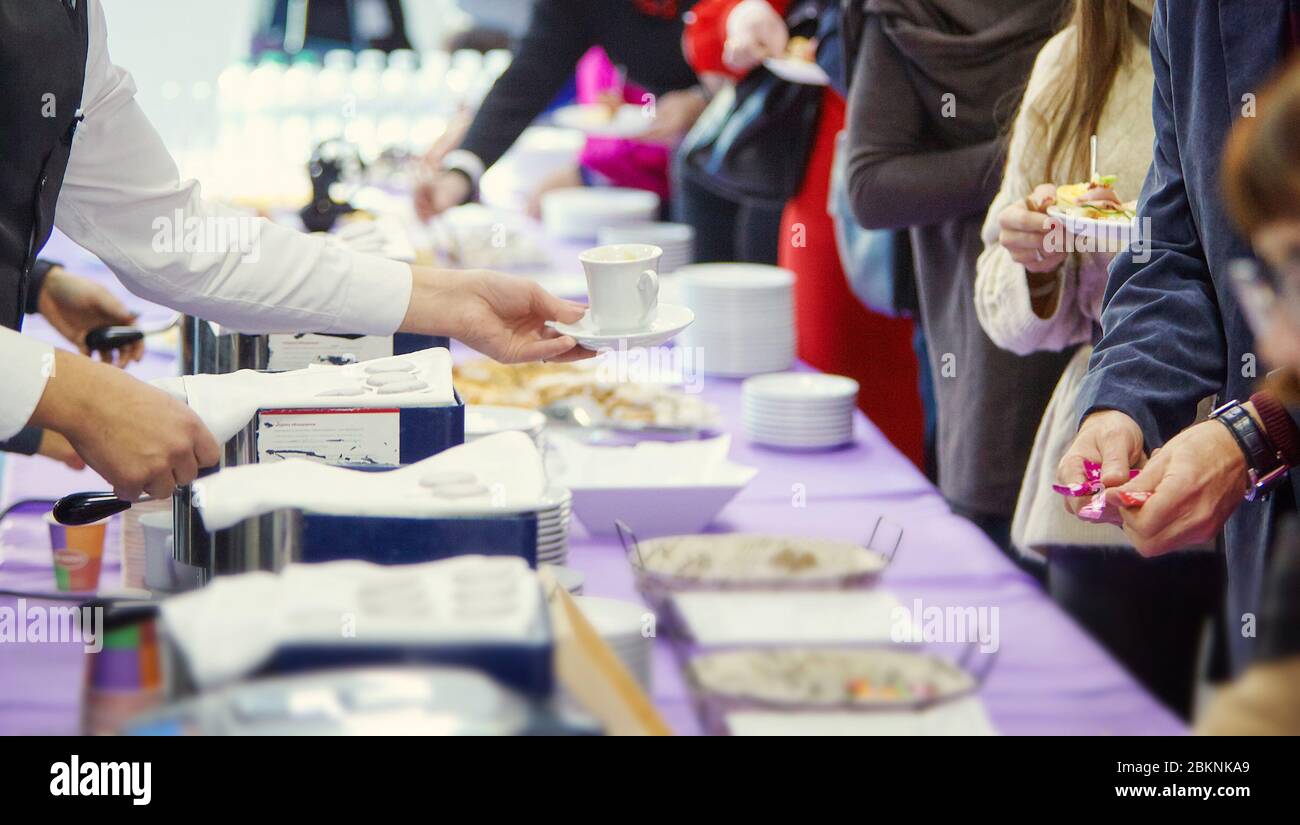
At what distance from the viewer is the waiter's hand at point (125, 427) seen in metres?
1.11

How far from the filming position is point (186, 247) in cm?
163

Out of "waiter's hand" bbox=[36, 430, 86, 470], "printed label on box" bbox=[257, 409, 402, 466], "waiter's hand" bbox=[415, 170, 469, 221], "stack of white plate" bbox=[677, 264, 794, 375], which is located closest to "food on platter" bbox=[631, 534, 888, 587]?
"printed label on box" bbox=[257, 409, 402, 466]

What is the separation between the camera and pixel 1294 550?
589mm

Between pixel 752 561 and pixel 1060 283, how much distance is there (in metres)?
1.01

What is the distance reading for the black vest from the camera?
1.47 metres

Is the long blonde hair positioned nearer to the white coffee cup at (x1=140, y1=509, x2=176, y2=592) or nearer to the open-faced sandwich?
the open-faced sandwich

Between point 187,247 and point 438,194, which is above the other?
point 187,247

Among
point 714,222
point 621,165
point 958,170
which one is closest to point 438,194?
point 714,222

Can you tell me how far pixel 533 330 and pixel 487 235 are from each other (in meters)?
1.88

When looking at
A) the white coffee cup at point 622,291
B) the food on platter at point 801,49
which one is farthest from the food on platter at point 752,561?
the food on platter at point 801,49

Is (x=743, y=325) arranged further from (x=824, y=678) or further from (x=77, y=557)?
(x=824, y=678)

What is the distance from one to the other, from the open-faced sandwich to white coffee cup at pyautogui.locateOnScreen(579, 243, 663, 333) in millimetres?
477
